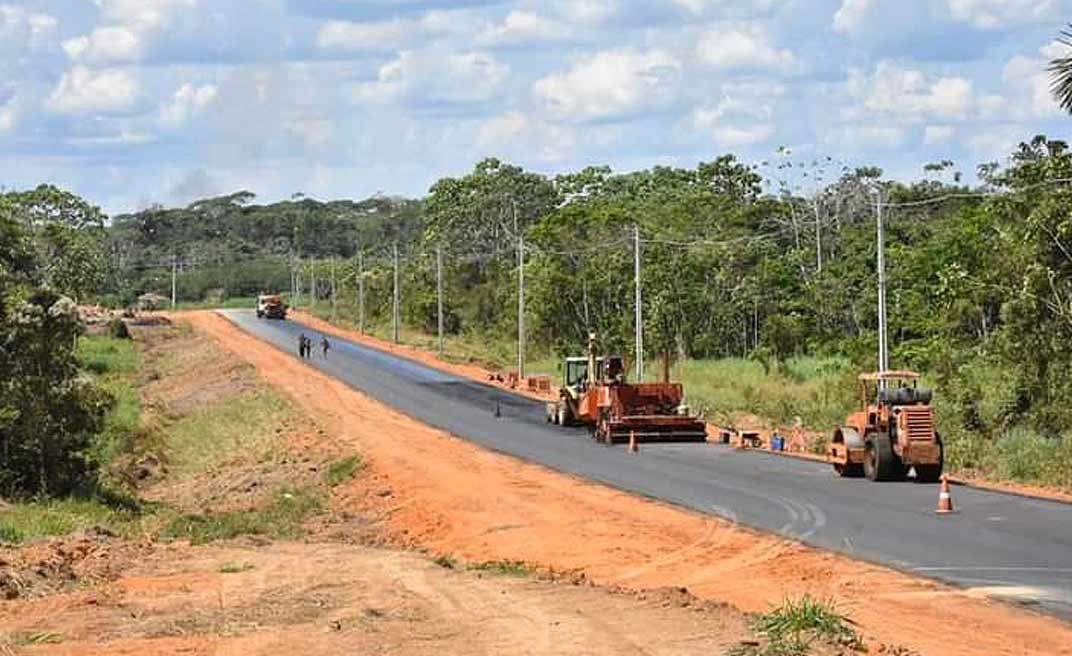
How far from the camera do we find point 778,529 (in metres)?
24.3

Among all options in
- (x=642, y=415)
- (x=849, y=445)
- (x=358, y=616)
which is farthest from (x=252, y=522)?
(x=642, y=415)

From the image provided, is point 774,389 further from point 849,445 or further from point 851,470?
point 849,445

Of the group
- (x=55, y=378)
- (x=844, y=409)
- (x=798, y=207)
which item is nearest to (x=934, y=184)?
(x=798, y=207)

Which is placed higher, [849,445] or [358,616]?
[849,445]

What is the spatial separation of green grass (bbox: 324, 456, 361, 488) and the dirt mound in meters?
11.0

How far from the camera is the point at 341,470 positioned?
118 ft

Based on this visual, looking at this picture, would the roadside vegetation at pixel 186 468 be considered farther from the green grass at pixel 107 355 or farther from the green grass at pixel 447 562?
the green grass at pixel 447 562

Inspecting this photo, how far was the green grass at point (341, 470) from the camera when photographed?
34938 millimetres

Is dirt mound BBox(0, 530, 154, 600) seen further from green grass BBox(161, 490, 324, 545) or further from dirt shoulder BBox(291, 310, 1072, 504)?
dirt shoulder BBox(291, 310, 1072, 504)

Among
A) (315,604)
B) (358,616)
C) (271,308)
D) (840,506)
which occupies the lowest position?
(840,506)

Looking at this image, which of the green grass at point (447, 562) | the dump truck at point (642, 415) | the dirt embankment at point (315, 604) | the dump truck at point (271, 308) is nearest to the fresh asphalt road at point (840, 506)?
the dump truck at point (642, 415)

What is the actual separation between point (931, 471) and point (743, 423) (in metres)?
17.0

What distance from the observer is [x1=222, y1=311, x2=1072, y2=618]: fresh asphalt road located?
19.8 m

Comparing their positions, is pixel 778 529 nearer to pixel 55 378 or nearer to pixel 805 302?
pixel 55 378
